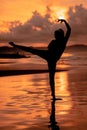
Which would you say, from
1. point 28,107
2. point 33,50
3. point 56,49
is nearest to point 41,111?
point 28,107

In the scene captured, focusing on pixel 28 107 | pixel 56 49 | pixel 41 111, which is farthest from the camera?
pixel 56 49

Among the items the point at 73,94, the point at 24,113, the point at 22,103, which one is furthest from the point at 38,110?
the point at 73,94

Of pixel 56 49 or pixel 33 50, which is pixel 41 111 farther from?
pixel 56 49

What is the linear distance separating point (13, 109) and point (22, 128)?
3.05 m

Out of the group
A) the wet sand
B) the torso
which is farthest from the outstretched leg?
the wet sand

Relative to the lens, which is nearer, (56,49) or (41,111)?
(41,111)

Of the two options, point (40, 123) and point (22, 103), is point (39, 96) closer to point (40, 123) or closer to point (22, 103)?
point (22, 103)

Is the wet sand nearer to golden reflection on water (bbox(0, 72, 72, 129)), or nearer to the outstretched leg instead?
golden reflection on water (bbox(0, 72, 72, 129))

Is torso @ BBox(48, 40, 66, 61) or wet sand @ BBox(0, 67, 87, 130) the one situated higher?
torso @ BBox(48, 40, 66, 61)

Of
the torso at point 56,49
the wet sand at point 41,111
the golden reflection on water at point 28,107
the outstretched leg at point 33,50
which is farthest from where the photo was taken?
the torso at point 56,49

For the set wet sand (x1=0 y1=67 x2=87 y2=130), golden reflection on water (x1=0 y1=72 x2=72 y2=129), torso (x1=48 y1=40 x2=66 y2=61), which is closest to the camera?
wet sand (x1=0 y1=67 x2=87 y2=130)

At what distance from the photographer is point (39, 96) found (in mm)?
16578

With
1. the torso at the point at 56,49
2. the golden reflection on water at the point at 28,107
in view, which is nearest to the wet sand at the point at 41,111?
the golden reflection on water at the point at 28,107

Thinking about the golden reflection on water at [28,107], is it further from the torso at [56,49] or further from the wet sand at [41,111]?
the torso at [56,49]
